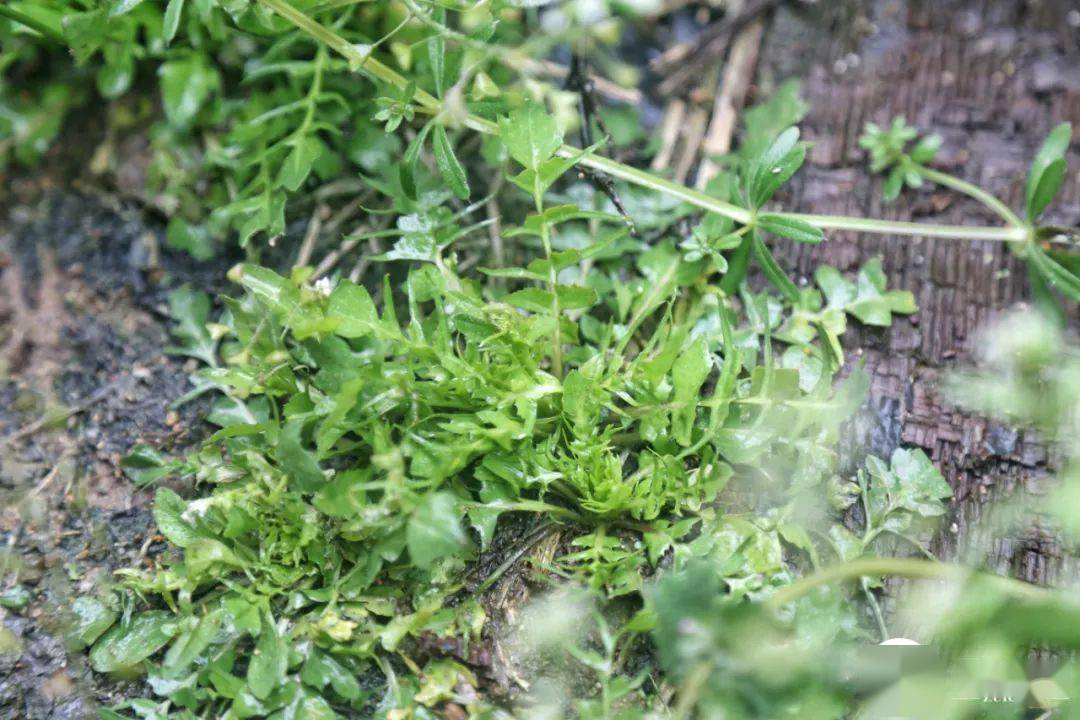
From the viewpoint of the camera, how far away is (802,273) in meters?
1.68

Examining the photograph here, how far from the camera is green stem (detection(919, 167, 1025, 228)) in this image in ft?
5.28

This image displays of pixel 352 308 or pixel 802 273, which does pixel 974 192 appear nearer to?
A: pixel 802 273

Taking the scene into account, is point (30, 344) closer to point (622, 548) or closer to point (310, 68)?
point (310, 68)

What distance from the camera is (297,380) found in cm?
147

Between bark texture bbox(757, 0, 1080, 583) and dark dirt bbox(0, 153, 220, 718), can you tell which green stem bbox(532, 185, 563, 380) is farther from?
dark dirt bbox(0, 153, 220, 718)

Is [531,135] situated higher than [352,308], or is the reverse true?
[531,135]

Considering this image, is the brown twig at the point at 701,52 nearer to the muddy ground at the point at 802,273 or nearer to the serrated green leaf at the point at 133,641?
the muddy ground at the point at 802,273

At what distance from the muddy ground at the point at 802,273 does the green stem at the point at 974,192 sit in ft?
0.08

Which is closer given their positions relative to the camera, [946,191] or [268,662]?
[268,662]

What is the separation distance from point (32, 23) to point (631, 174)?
1096mm

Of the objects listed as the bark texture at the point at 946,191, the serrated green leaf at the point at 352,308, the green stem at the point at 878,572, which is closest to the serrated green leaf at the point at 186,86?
the serrated green leaf at the point at 352,308

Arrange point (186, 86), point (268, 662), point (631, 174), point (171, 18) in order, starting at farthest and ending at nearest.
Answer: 1. point (186, 86)
2. point (631, 174)
3. point (171, 18)
4. point (268, 662)

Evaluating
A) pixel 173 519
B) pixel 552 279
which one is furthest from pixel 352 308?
pixel 173 519

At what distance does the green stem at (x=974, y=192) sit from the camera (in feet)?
5.28
